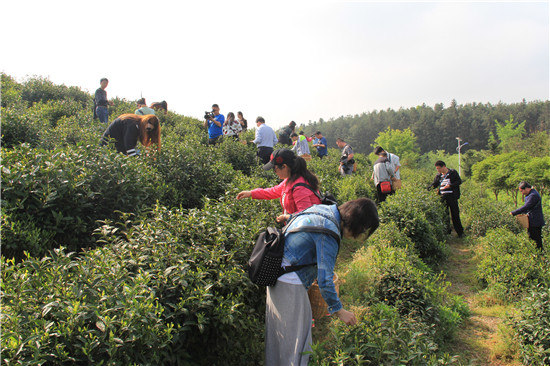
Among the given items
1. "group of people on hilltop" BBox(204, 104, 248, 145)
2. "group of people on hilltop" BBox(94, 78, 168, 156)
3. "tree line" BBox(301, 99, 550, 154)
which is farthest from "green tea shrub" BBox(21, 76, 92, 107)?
"tree line" BBox(301, 99, 550, 154)

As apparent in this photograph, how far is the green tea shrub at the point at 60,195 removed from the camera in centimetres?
300

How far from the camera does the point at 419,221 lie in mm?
6898

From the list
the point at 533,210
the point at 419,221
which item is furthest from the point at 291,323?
the point at 533,210

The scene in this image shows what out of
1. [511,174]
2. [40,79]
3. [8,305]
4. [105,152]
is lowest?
[511,174]

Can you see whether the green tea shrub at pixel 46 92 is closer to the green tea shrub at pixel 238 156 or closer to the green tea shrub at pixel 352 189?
the green tea shrub at pixel 238 156

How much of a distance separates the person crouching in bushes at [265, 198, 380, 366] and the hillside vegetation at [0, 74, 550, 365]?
18cm

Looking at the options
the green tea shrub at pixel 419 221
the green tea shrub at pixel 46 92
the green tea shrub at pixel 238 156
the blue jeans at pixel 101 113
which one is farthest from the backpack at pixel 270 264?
the green tea shrub at pixel 46 92

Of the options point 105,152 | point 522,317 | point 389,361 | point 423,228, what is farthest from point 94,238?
point 423,228

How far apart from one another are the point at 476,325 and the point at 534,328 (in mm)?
980

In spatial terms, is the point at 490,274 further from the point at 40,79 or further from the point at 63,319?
the point at 40,79

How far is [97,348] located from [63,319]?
23cm

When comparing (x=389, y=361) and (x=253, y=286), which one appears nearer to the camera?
(x=389, y=361)

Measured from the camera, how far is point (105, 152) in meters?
3.98

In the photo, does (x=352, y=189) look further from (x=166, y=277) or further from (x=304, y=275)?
(x=166, y=277)
